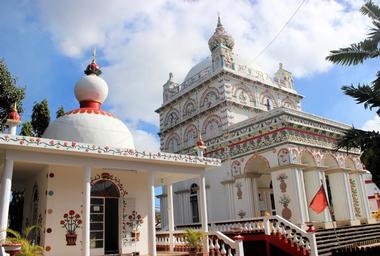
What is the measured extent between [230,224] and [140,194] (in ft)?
17.2

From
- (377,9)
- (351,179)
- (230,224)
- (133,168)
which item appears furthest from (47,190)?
(351,179)

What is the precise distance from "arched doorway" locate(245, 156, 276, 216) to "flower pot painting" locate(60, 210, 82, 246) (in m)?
10.3

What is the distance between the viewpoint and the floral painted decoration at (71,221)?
11.1 metres

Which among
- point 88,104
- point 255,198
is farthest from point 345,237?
point 88,104

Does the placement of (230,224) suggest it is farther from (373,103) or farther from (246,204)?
(373,103)

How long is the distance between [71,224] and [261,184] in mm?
12263

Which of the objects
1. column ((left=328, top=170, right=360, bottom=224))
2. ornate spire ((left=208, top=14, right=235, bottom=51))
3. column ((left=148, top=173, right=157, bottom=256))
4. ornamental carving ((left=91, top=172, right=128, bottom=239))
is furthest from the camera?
ornate spire ((left=208, top=14, right=235, bottom=51))

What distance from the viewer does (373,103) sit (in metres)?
11.1

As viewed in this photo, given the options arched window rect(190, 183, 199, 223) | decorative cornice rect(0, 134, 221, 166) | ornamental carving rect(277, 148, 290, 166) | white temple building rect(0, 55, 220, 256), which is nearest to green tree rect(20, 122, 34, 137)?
white temple building rect(0, 55, 220, 256)

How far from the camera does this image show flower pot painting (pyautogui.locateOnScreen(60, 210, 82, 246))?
11.1m

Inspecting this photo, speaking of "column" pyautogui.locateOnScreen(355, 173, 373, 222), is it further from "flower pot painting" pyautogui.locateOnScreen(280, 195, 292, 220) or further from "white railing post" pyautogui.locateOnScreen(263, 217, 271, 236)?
"white railing post" pyautogui.locateOnScreen(263, 217, 271, 236)

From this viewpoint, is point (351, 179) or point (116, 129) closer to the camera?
point (116, 129)

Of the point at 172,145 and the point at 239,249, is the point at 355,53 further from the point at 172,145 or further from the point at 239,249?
the point at 172,145

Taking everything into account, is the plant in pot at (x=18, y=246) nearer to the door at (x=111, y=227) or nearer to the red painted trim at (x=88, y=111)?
the door at (x=111, y=227)
